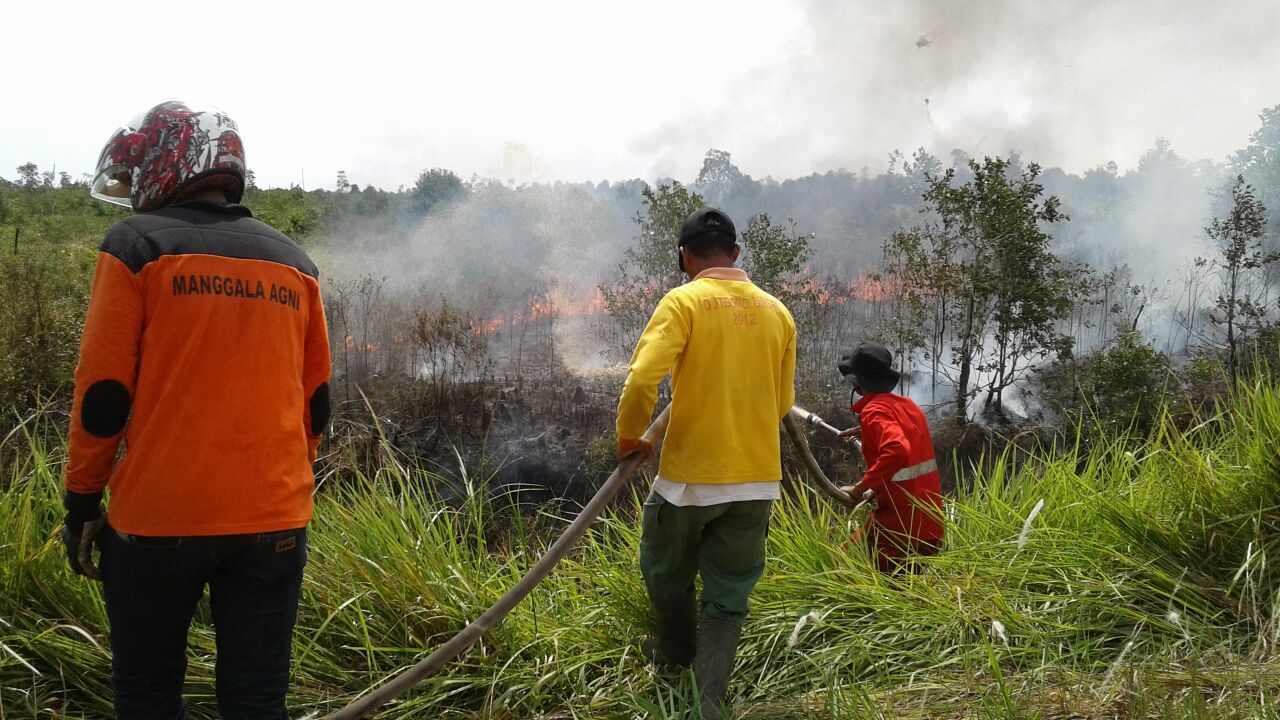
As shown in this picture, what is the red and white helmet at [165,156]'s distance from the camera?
2328mm

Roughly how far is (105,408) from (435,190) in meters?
25.7

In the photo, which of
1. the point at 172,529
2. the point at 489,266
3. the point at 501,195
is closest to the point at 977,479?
the point at 172,529

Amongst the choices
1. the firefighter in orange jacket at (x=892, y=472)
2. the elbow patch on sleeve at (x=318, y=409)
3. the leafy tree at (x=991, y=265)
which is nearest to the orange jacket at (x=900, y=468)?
the firefighter in orange jacket at (x=892, y=472)

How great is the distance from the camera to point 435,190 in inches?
1051

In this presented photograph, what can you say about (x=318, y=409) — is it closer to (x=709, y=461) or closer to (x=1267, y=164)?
(x=709, y=461)

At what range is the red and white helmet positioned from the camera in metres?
2.33

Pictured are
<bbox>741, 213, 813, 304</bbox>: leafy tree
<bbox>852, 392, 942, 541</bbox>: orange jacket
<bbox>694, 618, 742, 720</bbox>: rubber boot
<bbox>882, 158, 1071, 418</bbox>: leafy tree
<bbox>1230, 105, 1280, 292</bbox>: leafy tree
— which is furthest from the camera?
<bbox>1230, 105, 1280, 292</bbox>: leafy tree

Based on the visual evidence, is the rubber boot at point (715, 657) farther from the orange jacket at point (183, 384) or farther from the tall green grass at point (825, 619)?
the orange jacket at point (183, 384)

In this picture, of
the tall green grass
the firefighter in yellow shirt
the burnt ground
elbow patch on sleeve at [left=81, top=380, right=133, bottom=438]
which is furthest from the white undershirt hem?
the burnt ground

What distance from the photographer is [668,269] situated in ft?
47.7

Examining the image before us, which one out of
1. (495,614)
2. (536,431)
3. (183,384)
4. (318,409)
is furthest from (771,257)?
(183,384)

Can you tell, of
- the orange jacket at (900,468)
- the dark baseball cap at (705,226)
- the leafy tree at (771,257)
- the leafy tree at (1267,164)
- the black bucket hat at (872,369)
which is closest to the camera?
the dark baseball cap at (705,226)

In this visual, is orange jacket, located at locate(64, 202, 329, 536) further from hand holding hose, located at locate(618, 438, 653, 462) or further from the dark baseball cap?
the dark baseball cap

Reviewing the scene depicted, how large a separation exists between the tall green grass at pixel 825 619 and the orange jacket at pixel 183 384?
3.03 ft
